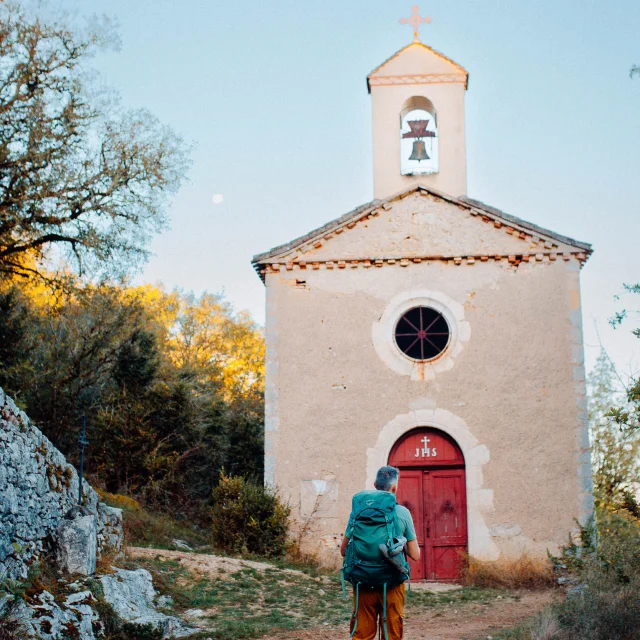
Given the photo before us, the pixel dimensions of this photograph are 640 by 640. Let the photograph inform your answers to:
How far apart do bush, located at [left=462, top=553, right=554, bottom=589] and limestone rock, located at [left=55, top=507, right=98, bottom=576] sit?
7392 mm

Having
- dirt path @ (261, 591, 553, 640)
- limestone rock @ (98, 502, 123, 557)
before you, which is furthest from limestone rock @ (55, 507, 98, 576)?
dirt path @ (261, 591, 553, 640)

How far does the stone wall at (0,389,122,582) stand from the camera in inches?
267

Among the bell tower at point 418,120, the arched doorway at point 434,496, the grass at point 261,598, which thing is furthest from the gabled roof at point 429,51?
the grass at point 261,598

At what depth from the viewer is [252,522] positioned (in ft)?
45.1

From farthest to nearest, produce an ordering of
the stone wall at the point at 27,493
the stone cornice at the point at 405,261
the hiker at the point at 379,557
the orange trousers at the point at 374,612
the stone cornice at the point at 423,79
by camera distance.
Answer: the stone cornice at the point at 423,79 → the stone cornice at the point at 405,261 → the stone wall at the point at 27,493 → the orange trousers at the point at 374,612 → the hiker at the point at 379,557

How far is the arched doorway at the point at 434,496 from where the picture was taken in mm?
13914

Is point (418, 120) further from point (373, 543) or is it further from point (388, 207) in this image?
point (373, 543)

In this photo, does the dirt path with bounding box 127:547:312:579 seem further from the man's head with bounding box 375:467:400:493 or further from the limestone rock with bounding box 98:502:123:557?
the man's head with bounding box 375:467:400:493

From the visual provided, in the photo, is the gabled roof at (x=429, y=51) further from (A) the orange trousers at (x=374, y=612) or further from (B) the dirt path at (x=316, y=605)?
(A) the orange trousers at (x=374, y=612)

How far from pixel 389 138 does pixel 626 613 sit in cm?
1100

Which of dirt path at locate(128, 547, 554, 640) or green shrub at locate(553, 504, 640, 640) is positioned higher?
green shrub at locate(553, 504, 640, 640)

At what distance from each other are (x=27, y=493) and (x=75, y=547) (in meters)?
0.82

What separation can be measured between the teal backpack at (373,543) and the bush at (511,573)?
28.1ft

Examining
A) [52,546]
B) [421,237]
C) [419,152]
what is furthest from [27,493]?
[419,152]
